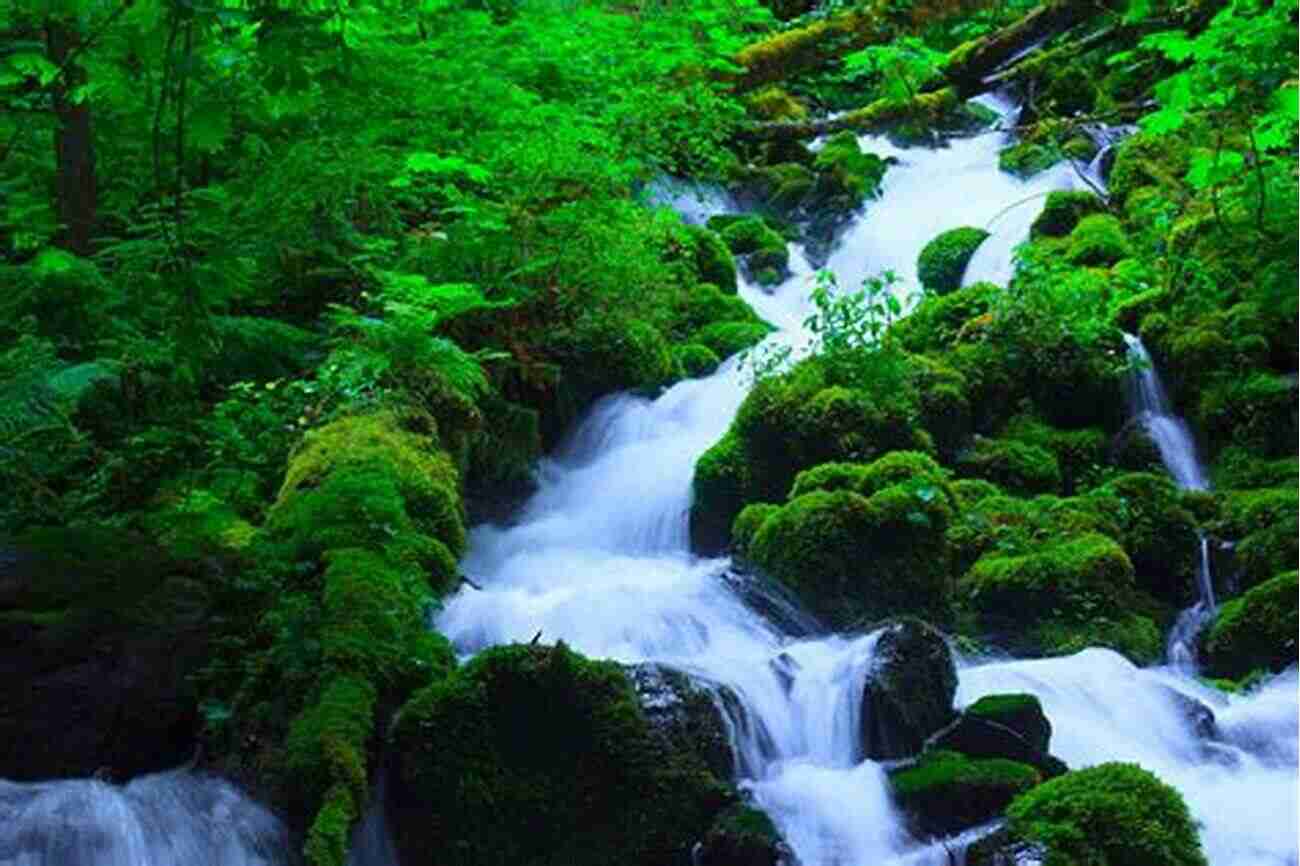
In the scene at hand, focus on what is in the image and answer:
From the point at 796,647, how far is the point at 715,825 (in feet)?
5.90

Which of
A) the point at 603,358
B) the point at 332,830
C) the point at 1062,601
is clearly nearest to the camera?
the point at 332,830

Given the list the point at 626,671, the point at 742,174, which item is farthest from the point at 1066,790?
the point at 742,174

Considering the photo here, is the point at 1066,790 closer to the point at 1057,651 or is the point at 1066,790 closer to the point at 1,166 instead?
the point at 1057,651

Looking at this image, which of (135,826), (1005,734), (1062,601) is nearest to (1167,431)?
(1062,601)

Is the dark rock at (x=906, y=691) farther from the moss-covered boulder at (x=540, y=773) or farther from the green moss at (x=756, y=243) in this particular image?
the green moss at (x=756, y=243)

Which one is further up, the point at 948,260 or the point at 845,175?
the point at 845,175

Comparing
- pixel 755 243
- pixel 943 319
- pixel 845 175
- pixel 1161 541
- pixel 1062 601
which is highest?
pixel 845 175

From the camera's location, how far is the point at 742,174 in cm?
1565

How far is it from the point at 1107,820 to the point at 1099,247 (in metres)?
7.51

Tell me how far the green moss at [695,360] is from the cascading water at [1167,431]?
3.29 metres

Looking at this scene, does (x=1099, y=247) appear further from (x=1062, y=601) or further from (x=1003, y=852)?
(x=1003, y=852)

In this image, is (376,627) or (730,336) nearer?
(376,627)

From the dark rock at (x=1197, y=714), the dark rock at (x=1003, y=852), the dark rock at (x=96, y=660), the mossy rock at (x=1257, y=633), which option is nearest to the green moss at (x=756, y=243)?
the mossy rock at (x=1257, y=633)

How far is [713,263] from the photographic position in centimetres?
1326
